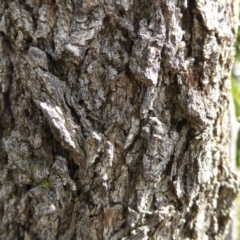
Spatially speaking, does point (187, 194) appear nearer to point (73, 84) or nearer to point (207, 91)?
point (207, 91)

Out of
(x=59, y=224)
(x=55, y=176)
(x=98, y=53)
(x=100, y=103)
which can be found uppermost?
(x=98, y=53)

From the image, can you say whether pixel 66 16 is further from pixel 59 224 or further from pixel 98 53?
pixel 59 224

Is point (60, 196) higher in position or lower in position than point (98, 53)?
lower

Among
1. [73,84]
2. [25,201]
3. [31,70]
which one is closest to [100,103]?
[73,84]

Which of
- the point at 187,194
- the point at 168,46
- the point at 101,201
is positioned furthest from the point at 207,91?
the point at 101,201

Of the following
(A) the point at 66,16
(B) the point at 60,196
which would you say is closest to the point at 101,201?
(B) the point at 60,196

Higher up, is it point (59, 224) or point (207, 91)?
point (207, 91)
